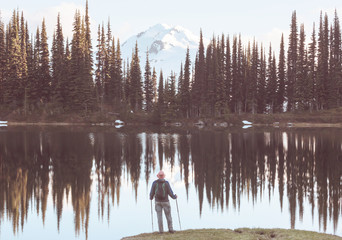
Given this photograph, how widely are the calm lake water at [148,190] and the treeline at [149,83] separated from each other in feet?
187

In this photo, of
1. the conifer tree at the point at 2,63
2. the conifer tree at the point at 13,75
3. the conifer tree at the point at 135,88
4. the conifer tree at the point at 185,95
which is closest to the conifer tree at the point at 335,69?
the conifer tree at the point at 185,95

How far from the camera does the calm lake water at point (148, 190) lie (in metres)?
17.0

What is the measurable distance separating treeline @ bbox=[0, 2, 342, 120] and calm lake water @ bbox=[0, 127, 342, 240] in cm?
5687

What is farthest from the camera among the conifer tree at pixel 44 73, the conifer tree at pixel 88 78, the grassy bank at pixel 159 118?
the conifer tree at pixel 44 73

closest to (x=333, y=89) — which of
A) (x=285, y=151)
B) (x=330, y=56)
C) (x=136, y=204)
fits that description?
(x=330, y=56)

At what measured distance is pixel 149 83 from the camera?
118375 millimetres

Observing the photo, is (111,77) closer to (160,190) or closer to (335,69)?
(335,69)

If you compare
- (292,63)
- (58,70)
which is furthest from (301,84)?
(58,70)

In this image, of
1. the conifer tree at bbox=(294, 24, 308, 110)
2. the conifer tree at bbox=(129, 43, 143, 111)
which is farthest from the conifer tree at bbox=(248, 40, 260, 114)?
the conifer tree at bbox=(129, 43, 143, 111)

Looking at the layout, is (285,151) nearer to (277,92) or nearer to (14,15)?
(277,92)

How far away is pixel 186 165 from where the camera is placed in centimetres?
3256

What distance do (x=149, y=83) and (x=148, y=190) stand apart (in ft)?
314

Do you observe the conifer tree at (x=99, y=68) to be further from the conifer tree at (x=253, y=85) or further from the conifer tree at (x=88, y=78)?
the conifer tree at (x=253, y=85)

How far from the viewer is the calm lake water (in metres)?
17.0
